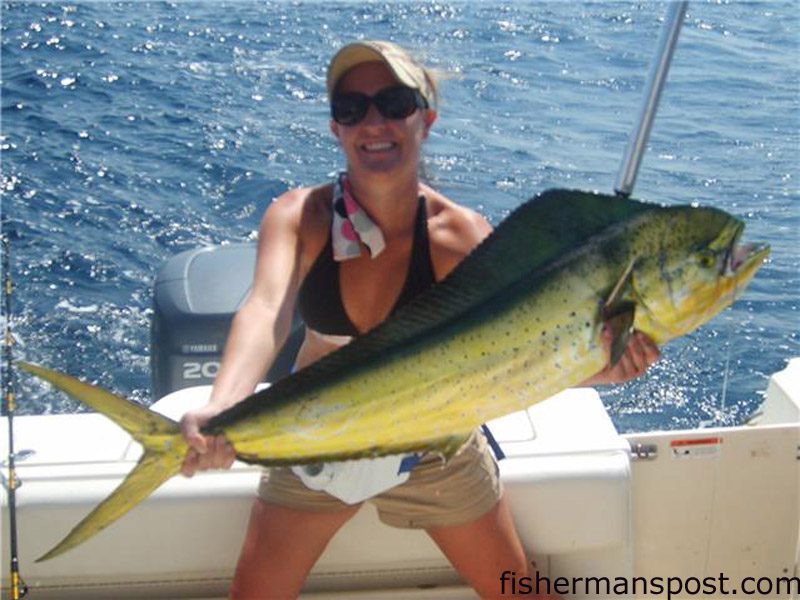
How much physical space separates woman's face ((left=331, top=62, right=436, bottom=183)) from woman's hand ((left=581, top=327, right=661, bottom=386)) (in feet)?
2.31

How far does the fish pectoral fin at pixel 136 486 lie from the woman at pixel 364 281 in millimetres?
347

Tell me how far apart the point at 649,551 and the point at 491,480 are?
2.32 feet

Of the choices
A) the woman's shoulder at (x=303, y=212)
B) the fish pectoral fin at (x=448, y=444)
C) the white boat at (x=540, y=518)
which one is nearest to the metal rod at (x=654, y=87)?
the white boat at (x=540, y=518)

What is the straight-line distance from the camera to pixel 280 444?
2.02m

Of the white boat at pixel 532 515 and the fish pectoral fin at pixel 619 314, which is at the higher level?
the fish pectoral fin at pixel 619 314

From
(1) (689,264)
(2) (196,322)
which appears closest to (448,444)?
(1) (689,264)

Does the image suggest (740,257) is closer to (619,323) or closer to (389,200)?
(619,323)

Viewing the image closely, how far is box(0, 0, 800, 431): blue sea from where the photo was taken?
6262 mm

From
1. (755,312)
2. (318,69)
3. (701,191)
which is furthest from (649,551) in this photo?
(318,69)

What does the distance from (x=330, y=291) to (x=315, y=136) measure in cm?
709

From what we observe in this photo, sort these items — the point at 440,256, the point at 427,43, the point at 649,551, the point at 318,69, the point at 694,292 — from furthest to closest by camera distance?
the point at 427,43, the point at 318,69, the point at 649,551, the point at 440,256, the point at 694,292

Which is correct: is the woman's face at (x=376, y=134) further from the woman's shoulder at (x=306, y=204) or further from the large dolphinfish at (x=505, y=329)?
the large dolphinfish at (x=505, y=329)

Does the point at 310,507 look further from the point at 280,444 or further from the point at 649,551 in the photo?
the point at 649,551

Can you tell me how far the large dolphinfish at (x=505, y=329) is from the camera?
6.26 ft
